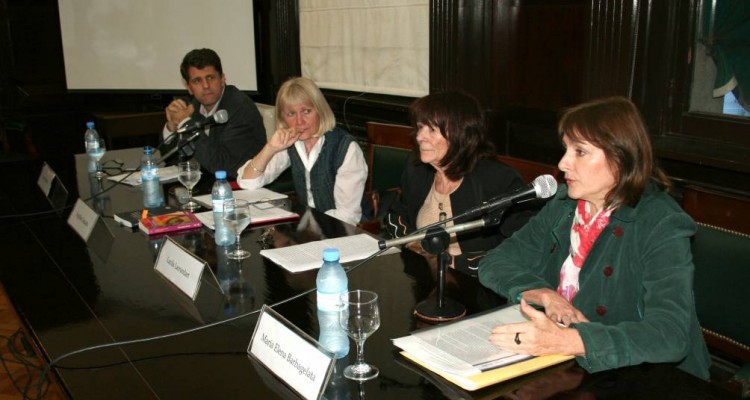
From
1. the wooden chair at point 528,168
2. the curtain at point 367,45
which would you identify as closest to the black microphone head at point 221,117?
the wooden chair at point 528,168

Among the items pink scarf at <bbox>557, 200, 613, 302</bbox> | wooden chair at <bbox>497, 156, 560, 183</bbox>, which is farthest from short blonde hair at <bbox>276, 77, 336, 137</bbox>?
pink scarf at <bbox>557, 200, 613, 302</bbox>

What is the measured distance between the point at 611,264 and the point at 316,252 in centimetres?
81

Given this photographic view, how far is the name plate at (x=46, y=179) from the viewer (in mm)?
2879

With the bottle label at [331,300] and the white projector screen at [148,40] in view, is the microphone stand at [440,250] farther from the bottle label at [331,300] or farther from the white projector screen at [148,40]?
the white projector screen at [148,40]

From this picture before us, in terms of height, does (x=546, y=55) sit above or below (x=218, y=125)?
above

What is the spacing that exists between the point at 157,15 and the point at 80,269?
3.71 metres

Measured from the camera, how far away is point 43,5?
17.4 ft

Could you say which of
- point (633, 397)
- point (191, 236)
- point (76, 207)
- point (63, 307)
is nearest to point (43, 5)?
point (76, 207)

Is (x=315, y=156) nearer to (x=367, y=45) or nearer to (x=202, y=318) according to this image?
(x=202, y=318)

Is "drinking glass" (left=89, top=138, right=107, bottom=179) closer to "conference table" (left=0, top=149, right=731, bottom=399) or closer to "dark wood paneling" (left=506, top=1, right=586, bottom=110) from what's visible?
"conference table" (left=0, top=149, right=731, bottom=399)

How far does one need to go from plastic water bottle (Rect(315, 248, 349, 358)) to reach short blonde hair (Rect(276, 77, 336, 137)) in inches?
60.9

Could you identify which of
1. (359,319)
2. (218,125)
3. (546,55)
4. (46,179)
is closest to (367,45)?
(218,125)

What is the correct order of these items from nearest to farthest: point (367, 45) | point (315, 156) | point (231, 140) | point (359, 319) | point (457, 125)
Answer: point (359, 319) → point (457, 125) → point (315, 156) → point (231, 140) → point (367, 45)

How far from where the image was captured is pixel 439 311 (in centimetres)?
151
